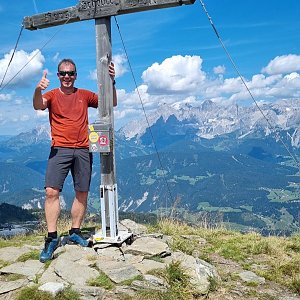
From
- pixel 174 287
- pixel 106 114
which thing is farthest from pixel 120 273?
pixel 106 114

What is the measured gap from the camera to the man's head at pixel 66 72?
6.32m

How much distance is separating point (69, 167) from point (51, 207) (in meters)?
0.72

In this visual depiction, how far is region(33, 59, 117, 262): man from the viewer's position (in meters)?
6.17

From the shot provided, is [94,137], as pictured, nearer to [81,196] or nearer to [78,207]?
[81,196]

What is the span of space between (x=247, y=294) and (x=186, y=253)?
1.61 m

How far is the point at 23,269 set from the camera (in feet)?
18.0

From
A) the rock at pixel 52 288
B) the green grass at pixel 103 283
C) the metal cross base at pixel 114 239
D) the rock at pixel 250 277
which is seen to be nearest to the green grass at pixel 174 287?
the green grass at pixel 103 283

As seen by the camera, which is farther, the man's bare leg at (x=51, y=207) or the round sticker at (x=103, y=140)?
the round sticker at (x=103, y=140)

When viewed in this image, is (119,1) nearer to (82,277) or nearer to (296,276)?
(82,277)

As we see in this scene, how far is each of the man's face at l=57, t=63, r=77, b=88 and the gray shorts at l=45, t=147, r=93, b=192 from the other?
3.66 feet

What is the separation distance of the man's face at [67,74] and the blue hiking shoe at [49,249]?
258cm

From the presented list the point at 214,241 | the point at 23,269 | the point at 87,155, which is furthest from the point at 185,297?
the point at 214,241

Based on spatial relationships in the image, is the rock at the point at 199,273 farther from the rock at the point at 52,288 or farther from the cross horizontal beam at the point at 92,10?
the cross horizontal beam at the point at 92,10

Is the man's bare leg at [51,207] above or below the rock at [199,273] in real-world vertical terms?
above
